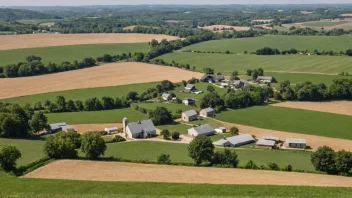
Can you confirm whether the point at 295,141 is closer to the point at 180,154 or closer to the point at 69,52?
the point at 180,154

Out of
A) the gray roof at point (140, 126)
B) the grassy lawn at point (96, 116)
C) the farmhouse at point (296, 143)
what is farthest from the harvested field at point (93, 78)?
the farmhouse at point (296, 143)

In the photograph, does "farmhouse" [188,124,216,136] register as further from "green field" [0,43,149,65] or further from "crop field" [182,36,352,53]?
"crop field" [182,36,352,53]

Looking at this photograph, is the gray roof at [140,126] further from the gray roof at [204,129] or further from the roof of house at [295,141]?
the roof of house at [295,141]

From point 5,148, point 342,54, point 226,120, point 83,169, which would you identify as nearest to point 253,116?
point 226,120

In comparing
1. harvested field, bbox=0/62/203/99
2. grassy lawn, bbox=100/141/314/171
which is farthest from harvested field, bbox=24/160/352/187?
harvested field, bbox=0/62/203/99

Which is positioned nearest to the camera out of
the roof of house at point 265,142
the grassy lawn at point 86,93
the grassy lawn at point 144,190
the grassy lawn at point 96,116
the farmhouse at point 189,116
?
the grassy lawn at point 144,190

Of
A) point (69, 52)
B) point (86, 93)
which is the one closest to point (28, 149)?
point (86, 93)

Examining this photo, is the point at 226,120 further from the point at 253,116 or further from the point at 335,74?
the point at 335,74
